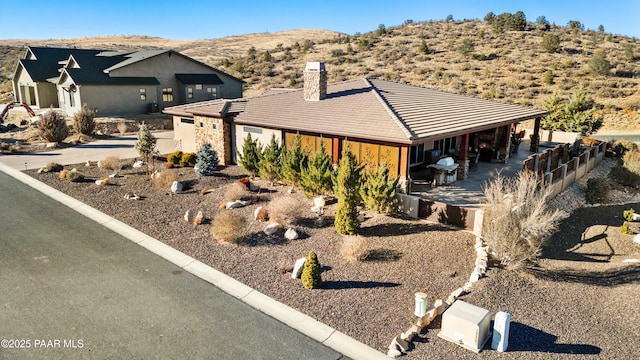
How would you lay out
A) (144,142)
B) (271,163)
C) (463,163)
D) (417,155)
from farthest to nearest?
(144,142)
(417,155)
(463,163)
(271,163)

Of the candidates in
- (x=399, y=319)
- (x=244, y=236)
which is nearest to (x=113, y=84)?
(x=244, y=236)

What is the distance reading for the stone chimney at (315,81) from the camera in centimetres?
2322

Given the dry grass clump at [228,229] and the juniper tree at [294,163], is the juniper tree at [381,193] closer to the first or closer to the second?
the juniper tree at [294,163]

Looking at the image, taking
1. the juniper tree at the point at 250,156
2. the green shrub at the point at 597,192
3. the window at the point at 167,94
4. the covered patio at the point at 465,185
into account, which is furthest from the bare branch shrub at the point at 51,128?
the green shrub at the point at 597,192

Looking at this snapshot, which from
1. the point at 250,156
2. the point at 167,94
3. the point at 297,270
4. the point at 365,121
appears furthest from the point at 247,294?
the point at 167,94

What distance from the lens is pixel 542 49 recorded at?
61.8 metres

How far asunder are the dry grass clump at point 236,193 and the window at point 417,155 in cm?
797

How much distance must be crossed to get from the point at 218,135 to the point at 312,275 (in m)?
15.5

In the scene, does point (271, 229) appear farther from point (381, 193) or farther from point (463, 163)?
point (463, 163)

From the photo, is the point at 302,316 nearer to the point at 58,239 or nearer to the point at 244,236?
the point at 244,236

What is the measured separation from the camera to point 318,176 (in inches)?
677

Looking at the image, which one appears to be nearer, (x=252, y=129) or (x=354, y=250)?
(x=354, y=250)

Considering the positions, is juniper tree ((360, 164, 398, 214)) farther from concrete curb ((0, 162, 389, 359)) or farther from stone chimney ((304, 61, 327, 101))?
stone chimney ((304, 61, 327, 101))

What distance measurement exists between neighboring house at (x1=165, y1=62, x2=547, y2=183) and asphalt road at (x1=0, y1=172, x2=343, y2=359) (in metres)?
9.36
